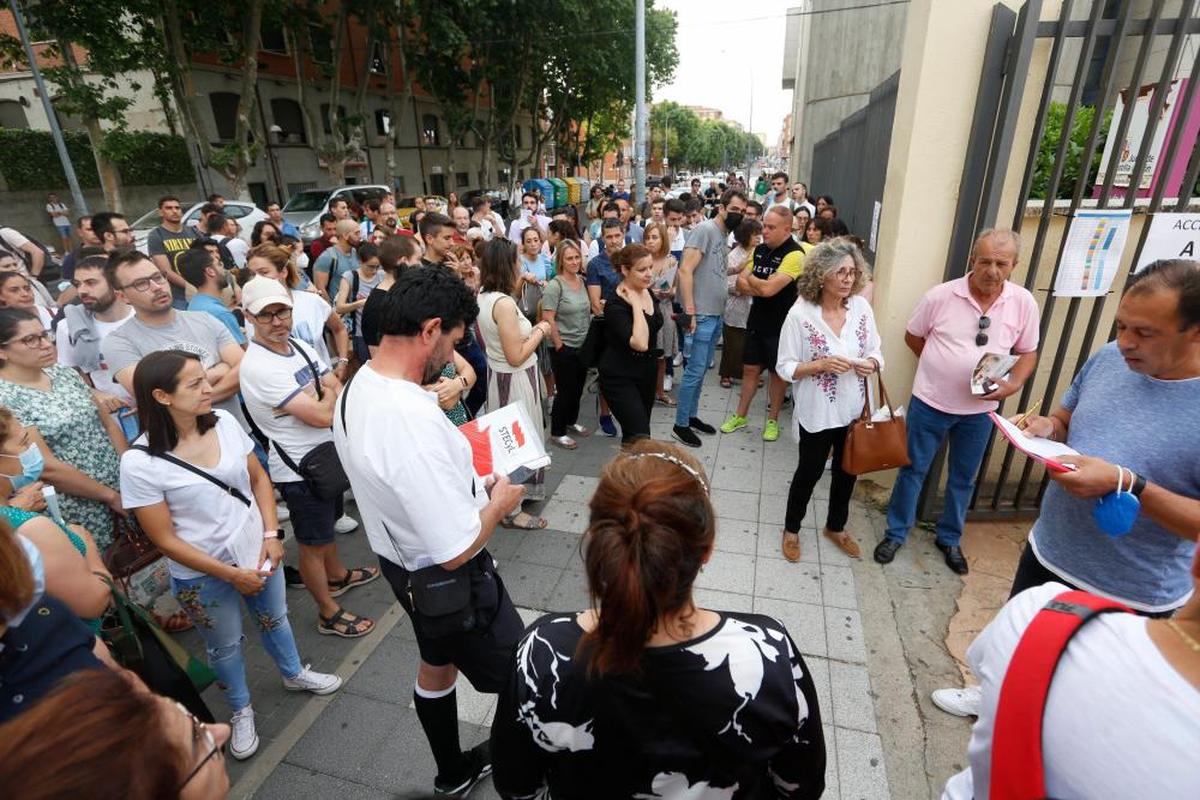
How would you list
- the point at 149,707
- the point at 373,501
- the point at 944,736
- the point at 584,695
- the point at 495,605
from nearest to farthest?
the point at 149,707 < the point at 584,695 < the point at 373,501 < the point at 495,605 < the point at 944,736

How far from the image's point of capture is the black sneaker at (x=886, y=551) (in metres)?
3.73

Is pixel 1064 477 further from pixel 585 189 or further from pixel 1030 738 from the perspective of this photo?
pixel 585 189

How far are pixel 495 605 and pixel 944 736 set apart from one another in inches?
82.9

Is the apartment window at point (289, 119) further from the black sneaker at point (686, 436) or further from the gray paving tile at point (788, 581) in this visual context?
the gray paving tile at point (788, 581)

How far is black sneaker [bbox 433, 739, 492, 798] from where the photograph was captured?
236 cm

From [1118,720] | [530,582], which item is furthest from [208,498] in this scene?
[1118,720]

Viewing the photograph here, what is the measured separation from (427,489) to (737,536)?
2.83 metres

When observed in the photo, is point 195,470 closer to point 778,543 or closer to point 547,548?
point 547,548

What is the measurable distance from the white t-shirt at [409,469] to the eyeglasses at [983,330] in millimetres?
2918

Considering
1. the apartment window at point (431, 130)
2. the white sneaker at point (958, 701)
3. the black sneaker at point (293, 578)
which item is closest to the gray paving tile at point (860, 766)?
the white sneaker at point (958, 701)

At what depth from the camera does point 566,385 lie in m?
5.11

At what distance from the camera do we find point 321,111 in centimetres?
2378

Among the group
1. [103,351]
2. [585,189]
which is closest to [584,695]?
[103,351]

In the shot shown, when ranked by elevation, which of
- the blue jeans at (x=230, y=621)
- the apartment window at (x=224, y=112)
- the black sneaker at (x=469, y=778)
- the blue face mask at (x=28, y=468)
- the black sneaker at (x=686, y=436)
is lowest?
the black sneaker at (x=469, y=778)
